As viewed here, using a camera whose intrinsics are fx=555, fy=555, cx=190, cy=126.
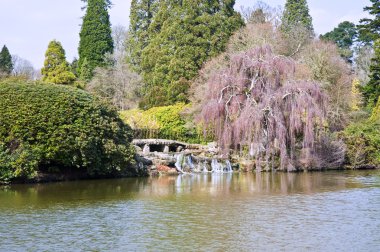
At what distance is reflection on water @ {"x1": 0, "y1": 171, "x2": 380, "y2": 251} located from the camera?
405 inches

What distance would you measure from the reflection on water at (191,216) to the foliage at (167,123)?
39.4 feet

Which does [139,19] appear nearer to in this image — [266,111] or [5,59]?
[5,59]

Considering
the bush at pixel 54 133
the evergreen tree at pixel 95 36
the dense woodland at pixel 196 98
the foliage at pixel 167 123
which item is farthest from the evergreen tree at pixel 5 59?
the bush at pixel 54 133

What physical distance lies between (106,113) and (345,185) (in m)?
9.82

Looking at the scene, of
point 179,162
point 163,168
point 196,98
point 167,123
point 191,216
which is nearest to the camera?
point 191,216

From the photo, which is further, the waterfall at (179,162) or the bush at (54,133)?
the waterfall at (179,162)

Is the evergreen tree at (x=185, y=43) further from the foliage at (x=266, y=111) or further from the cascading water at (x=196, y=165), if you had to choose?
the cascading water at (x=196, y=165)

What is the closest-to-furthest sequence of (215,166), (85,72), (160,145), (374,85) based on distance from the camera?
(215,166)
(160,145)
(374,85)
(85,72)

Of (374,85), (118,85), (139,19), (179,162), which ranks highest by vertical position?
(139,19)

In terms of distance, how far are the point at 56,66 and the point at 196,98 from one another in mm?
13212

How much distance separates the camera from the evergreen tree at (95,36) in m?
48.1

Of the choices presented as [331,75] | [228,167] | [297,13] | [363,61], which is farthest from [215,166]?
[363,61]

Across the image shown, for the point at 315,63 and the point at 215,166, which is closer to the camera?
the point at 215,166

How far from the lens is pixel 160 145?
2902 centimetres
